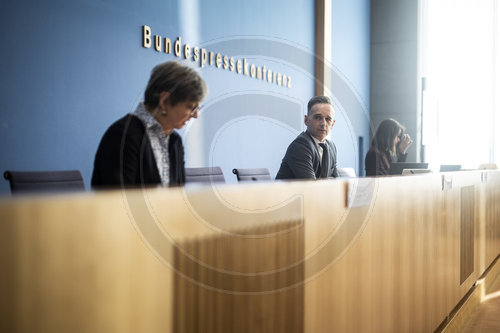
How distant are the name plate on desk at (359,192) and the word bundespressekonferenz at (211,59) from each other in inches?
111

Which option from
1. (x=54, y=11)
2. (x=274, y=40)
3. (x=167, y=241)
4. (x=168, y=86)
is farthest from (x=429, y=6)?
(x=167, y=241)

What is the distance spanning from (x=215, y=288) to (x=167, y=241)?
0.17m

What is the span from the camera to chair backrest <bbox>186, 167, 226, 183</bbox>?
294cm

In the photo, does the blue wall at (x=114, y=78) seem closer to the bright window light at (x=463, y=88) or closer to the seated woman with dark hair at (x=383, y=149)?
the seated woman with dark hair at (x=383, y=149)

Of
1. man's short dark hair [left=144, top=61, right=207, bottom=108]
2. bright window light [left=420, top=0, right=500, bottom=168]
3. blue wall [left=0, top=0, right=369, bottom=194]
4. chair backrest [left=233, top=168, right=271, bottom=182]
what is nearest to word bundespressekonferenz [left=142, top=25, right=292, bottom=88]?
blue wall [left=0, top=0, right=369, bottom=194]

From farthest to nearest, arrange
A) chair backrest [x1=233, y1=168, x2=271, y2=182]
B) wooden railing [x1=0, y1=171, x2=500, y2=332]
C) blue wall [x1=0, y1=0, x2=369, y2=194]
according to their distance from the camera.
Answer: chair backrest [x1=233, y1=168, x2=271, y2=182] → blue wall [x1=0, y1=0, x2=369, y2=194] → wooden railing [x1=0, y1=171, x2=500, y2=332]

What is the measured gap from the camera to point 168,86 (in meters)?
2.14

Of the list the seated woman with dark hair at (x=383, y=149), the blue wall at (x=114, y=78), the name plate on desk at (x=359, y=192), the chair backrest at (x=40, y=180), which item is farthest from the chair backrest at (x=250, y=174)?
the name plate on desk at (x=359, y=192)

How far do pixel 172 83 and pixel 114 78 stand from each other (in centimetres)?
178

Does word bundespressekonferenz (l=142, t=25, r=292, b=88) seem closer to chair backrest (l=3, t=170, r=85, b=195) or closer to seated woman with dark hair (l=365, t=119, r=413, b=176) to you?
seated woman with dark hair (l=365, t=119, r=413, b=176)

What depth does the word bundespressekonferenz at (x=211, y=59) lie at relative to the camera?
165 inches

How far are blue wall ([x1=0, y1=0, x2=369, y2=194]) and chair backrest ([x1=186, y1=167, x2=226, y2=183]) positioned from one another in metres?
0.90

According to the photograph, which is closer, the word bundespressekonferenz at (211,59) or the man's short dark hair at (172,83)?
the man's short dark hair at (172,83)

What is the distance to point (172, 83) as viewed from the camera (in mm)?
2143
